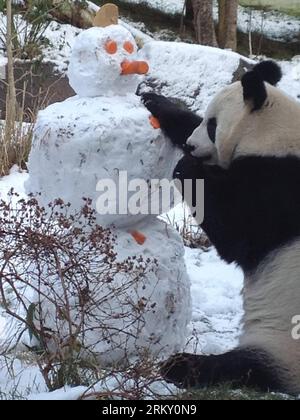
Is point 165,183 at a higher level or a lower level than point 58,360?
higher

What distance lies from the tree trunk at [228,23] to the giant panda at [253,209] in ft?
24.7

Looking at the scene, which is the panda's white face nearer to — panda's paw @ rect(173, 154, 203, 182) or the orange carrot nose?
panda's paw @ rect(173, 154, 203, 182)

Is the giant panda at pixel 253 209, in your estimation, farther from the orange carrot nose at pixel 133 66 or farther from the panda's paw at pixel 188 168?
the orange carrot nose at pixel 133 66

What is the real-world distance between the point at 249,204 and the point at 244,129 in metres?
0.38

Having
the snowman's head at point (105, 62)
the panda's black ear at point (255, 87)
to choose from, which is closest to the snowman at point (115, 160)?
the snowman's head at point (105, 62)

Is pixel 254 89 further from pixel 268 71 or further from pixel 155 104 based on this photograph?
pixel 155 104

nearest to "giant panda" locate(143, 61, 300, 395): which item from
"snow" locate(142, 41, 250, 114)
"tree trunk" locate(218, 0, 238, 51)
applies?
"snow" locate(142, 41, 250, 114)

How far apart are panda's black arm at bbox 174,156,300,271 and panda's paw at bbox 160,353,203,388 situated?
1.93 ft

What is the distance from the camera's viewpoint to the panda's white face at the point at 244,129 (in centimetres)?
417

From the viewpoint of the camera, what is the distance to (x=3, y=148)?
7609 millimetres
